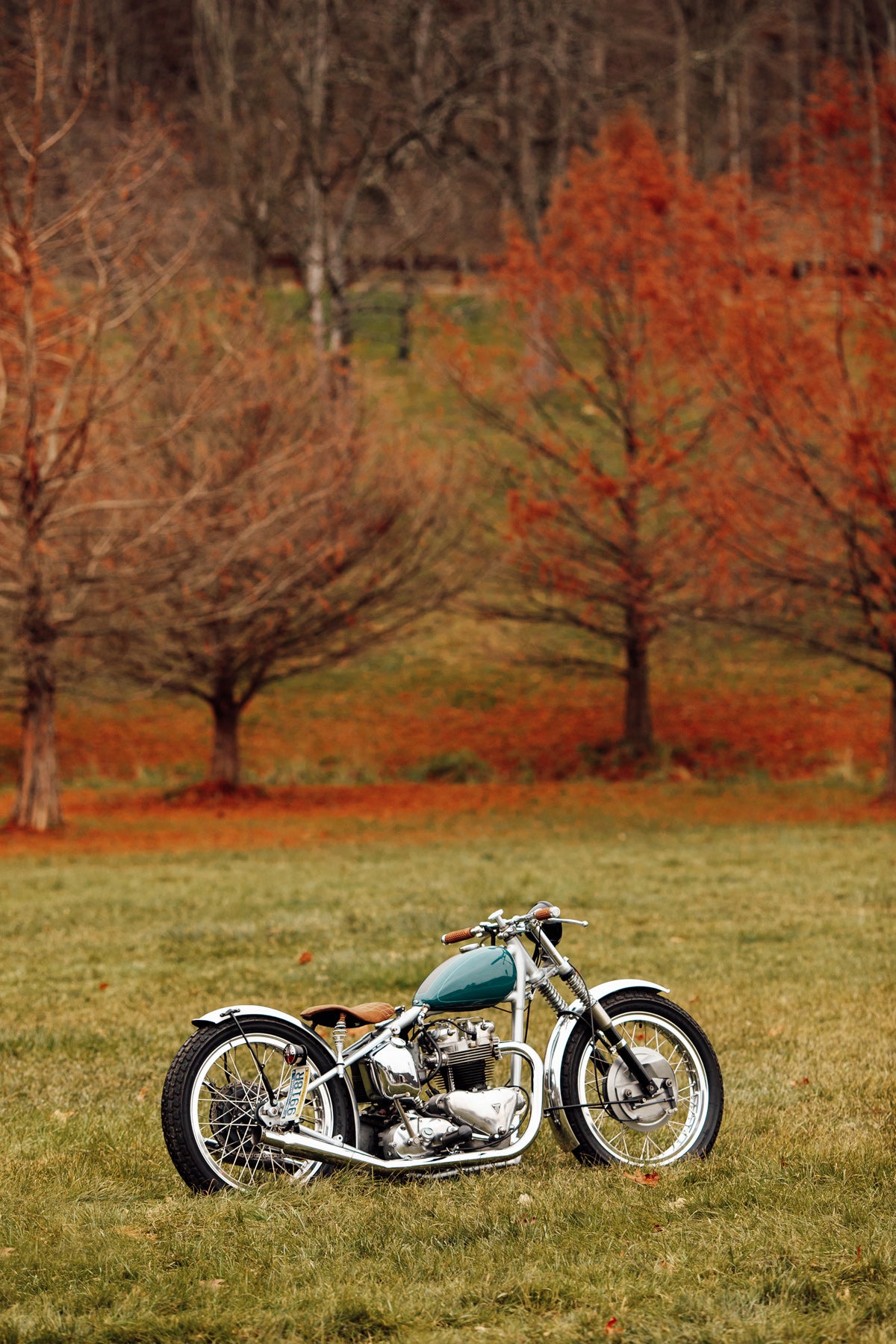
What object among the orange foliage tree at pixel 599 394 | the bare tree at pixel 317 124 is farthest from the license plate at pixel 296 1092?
the bare tree at pixel 317 124

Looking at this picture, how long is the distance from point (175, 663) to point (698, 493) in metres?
7.47

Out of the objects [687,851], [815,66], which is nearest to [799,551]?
[687,851]

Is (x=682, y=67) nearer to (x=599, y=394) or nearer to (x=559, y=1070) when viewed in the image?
(x=599, y=394)

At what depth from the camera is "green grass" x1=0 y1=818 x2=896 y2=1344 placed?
139 inches

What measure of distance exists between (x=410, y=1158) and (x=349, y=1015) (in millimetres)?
504

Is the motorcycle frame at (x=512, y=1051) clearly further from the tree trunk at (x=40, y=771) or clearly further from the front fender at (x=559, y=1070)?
the tree trunk at (x=40, y=771)

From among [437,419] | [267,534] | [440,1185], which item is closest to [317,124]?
[437,419]

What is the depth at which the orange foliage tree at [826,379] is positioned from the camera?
15977 mm

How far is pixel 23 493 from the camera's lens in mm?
15961

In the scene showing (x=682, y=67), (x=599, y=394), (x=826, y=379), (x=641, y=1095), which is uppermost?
(x=682, y=67)

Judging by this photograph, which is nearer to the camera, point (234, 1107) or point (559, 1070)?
point (234, 1107)

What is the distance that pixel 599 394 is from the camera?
2086 centimetres

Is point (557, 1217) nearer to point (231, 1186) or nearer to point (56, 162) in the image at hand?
point (231, 1186)

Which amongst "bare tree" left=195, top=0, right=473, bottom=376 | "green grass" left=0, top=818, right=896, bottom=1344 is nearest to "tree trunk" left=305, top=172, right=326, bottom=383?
"bare tree" left=195, top=0, right=473, bottom=376
